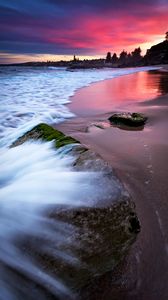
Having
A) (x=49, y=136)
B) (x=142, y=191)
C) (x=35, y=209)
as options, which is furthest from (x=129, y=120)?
(x=35, y=209)

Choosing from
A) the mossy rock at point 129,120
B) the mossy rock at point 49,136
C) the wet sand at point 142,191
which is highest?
the mossy rock at point 49,136

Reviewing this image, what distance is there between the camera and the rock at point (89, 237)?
74.3 inches

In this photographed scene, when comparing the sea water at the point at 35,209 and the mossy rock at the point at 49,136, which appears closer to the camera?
the sea water at the point at 35,209

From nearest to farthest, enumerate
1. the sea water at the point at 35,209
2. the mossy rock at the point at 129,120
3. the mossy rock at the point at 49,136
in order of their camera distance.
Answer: the sea water at the point at 35,209 → the mossy rock at the point at 49,136 → the mossy rock at the point at 129,120

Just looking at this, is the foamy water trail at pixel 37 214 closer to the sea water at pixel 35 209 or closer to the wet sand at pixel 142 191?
the sea water at pixel 35 209

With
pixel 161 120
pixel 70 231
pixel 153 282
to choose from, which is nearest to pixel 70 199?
pixel 70 231

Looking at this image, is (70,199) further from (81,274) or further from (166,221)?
(166,221)

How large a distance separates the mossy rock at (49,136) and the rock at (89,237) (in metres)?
1.13

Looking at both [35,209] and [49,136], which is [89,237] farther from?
[49,136]

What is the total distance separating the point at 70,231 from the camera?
6.62 feet

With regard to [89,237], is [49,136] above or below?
above

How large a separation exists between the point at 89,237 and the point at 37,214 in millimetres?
526

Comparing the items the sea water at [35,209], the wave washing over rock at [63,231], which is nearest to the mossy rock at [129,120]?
the sea water at [35,209]

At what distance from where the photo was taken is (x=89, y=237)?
1.98 meters
